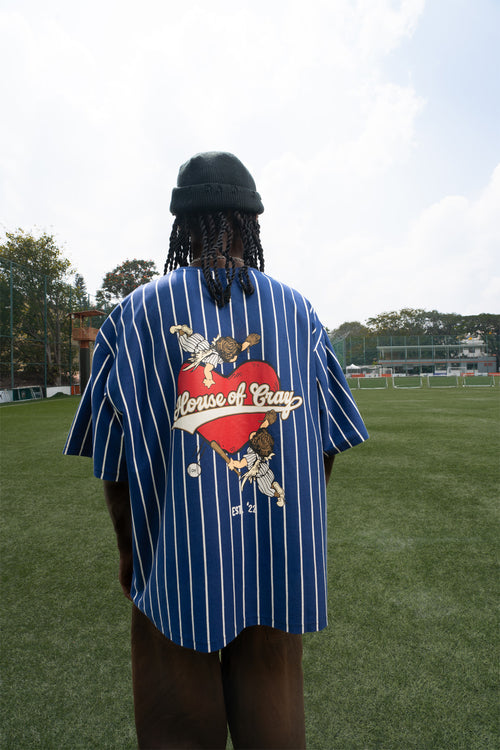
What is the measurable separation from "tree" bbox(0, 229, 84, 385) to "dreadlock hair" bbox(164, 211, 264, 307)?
1640 cm

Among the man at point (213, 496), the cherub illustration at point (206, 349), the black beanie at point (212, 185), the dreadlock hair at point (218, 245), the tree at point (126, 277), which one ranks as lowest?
the man at point (213, 496)

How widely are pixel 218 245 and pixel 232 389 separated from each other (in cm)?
36

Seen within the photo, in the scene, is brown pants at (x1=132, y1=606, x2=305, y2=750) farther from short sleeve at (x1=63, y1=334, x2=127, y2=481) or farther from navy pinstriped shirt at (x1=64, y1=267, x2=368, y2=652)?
short sleeve at (x1=63, y1=334, x2=127, y2=481)

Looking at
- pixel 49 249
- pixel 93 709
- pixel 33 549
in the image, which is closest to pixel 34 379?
pixel 49 249

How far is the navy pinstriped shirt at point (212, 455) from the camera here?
0.91 metres

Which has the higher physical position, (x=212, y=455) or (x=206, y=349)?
(x=206, y=349)

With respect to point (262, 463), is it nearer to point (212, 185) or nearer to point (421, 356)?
point (212, 185)

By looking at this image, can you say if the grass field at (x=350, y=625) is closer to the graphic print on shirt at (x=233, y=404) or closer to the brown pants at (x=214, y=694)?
the brown pants at (x=214, y=694)

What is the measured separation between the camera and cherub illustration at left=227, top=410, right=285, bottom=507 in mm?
962

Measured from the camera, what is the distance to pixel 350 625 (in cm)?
197

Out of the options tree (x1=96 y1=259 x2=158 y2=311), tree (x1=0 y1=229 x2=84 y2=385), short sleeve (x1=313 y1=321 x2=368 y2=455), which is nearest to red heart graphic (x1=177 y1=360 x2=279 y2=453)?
short sleeve (x1=313 y1=321 x2=368 y2=455)

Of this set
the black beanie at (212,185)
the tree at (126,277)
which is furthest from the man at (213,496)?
the tree at (126,277)

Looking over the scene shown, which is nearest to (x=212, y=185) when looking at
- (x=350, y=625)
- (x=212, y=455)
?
(x=212, y=455)

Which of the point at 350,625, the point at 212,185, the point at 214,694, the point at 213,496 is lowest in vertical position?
the point at 350,625
